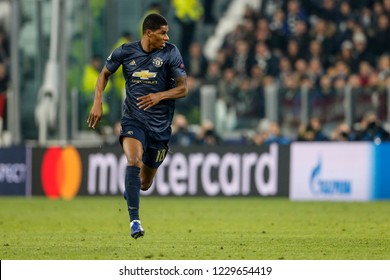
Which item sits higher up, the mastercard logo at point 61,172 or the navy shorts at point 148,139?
the navy shorts at point 148,139

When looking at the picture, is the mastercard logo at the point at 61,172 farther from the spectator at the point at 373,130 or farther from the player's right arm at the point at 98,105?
the player's right arm at the point at 98,105

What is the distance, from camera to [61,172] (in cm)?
2562

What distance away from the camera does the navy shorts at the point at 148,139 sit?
1364 cm

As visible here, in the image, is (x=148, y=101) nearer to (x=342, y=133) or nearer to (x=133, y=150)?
(x=133, y=150)

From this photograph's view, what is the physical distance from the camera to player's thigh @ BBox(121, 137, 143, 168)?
44.1ft

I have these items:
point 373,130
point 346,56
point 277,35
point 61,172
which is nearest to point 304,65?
point 346,56

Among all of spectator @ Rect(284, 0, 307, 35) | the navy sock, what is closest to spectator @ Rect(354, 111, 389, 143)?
spectator @ Rect(284, 0, 307, 35)

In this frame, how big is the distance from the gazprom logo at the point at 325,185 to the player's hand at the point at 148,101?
407 inches

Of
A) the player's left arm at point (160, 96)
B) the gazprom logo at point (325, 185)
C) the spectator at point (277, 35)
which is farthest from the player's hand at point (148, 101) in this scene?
the spectator at point (277, 35)

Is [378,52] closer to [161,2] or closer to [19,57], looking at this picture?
[161,2]

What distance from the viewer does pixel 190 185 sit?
24578 mm

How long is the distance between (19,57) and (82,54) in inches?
54.0
